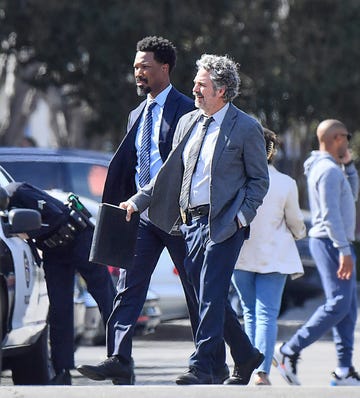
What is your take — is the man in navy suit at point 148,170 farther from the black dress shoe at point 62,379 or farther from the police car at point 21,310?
the black dress shoe at point 62,379

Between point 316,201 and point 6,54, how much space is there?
16.5m

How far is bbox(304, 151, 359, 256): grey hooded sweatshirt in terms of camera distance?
9.59 metres

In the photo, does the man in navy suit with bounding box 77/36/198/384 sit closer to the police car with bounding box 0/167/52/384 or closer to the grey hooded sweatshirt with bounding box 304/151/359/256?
the police car with bounding box 0/167/52/384

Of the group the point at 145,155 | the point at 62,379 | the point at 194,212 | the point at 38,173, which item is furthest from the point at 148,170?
the point at 38,173

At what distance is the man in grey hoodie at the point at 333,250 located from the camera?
960cm

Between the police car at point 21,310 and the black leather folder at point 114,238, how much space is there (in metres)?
0.48

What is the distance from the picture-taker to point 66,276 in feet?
29.1

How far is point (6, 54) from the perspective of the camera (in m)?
25.5

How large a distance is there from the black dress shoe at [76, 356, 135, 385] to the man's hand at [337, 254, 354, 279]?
2250 mm

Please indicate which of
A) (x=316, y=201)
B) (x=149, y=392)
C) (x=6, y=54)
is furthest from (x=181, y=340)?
(x=6, y=54)

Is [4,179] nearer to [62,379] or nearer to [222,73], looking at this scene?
[62,379]

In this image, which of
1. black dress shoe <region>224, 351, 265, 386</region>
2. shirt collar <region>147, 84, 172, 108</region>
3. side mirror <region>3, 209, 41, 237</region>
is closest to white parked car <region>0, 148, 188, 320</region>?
shirt collar <region>147, 84, 172, 108</region>

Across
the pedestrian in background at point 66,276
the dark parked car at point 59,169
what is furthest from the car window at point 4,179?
the dark parked car at point 59,169

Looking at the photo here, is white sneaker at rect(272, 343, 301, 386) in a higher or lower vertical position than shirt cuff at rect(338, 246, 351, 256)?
lower
